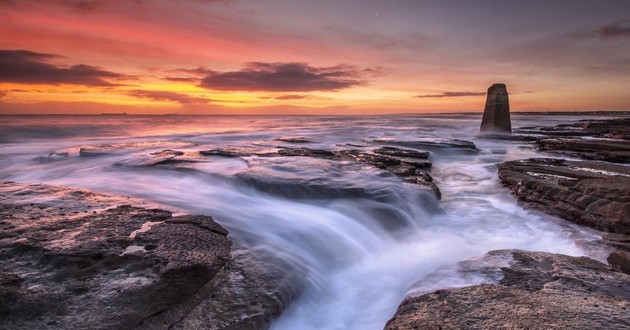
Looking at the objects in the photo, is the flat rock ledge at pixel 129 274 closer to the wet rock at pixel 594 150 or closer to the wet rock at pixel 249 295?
the wet rock at pixel 249 295

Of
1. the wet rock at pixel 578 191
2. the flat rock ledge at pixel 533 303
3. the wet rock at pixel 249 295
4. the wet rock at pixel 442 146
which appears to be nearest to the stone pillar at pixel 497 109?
the wet rock at pixel 442 146

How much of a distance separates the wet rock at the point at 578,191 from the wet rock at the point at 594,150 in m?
2.97

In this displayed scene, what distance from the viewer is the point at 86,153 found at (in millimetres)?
10656

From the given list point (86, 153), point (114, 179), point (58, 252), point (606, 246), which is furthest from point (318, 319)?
point (86, 153)

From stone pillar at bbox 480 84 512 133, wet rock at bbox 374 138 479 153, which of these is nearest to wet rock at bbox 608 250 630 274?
wet rock at bbox 374 138 479 153

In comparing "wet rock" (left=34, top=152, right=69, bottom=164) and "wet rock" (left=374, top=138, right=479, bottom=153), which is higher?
"wet rock" (left=374, top=138, right=479, bottom=153)

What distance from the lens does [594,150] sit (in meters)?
12.0

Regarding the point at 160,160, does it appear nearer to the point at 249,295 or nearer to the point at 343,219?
the point at 343,219

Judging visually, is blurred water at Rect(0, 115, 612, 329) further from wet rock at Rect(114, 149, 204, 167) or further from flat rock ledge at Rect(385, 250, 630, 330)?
flat rock ledge at Rect(385, 250, 630, 330)

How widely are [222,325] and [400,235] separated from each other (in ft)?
11.1

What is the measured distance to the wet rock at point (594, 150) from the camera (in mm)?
10438

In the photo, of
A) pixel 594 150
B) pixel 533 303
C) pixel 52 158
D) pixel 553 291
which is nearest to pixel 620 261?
pixel 553 291

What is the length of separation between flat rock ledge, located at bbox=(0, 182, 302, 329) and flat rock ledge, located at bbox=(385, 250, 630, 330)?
1153 mm

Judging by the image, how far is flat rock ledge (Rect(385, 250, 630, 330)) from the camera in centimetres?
235
